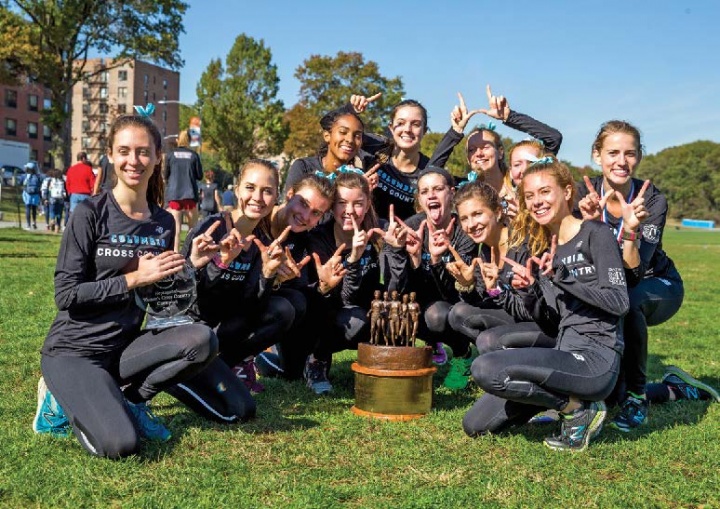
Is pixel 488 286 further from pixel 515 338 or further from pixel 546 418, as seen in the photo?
pixel 546 418

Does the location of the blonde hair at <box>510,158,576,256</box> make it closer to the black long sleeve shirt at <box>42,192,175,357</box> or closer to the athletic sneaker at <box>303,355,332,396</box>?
the athletic sneaker at <box>303,355,332,396</box>

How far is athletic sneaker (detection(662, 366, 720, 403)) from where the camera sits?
18.6ft

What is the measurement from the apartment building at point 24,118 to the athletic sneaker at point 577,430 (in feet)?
264

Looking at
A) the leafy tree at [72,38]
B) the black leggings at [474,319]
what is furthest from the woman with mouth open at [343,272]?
the leafy tree at [72,38]

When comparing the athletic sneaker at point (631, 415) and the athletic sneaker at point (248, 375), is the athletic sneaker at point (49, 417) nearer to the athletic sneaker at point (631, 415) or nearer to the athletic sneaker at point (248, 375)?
the athletic sneaker at point (248, 375)

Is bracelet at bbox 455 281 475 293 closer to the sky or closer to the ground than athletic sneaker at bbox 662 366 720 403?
closer to the sky

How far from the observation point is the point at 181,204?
50.0 feet

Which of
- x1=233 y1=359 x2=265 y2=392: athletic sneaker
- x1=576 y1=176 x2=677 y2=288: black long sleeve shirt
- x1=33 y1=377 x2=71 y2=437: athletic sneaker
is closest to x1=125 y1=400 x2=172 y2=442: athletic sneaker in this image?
x1=33 y1=377 x2=71 y2=437: athletic sneaker

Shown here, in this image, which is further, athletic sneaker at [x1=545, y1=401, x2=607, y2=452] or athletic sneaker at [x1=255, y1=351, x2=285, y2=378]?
athletic sneaker at [x1=255, y1=351, x2=285, y2=378]

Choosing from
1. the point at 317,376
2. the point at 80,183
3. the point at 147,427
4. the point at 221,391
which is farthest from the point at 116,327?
the point at 80,183

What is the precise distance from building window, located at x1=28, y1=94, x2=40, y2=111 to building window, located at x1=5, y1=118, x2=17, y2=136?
109 inches

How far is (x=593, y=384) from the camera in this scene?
14.2 feet

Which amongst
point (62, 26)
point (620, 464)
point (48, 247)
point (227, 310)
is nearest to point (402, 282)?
point (227, 310)

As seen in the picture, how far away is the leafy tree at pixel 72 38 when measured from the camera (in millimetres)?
31672
